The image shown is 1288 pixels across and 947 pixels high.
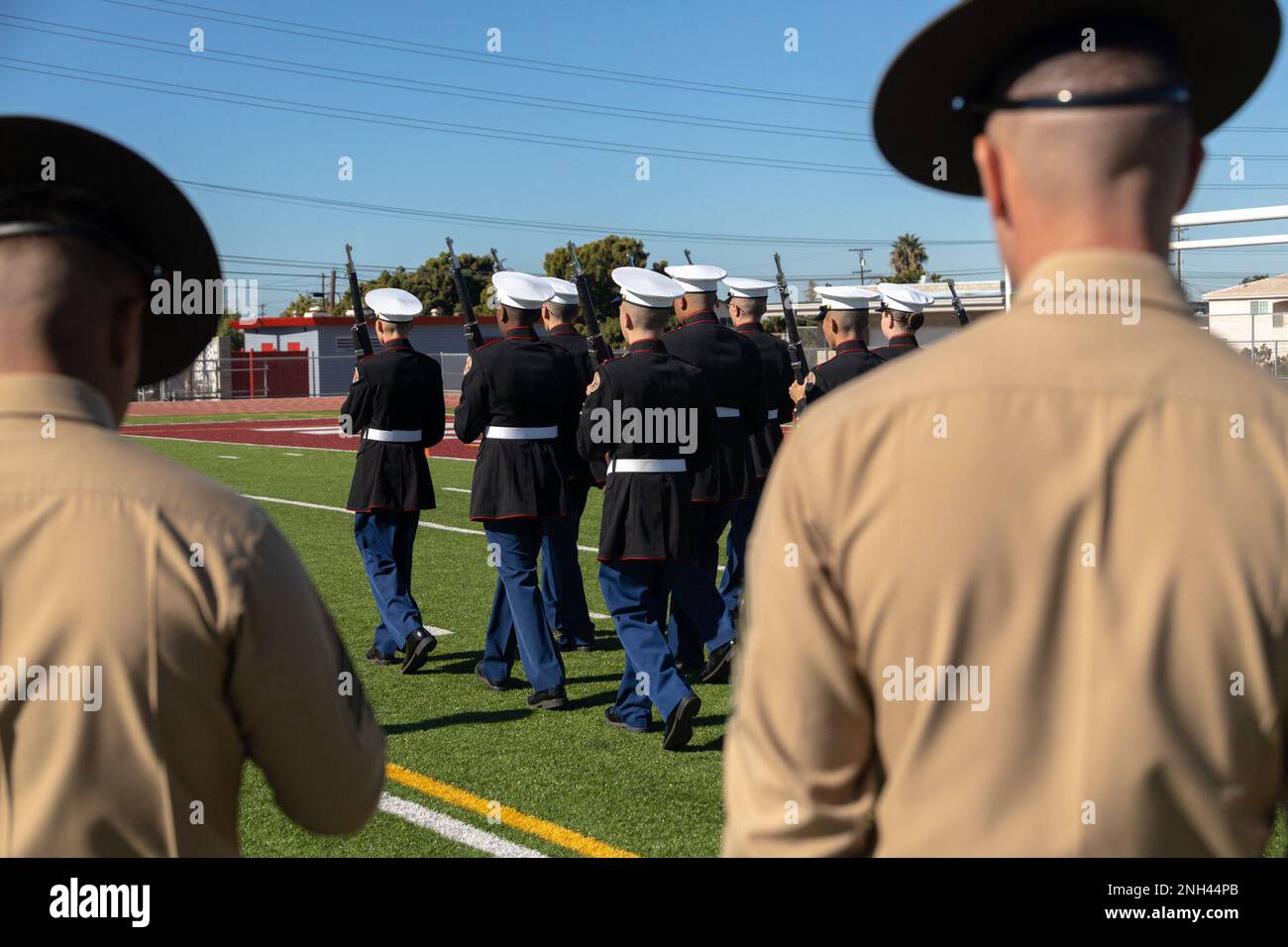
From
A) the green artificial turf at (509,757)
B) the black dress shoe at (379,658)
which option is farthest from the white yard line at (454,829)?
the black dress shoe at (379,658)

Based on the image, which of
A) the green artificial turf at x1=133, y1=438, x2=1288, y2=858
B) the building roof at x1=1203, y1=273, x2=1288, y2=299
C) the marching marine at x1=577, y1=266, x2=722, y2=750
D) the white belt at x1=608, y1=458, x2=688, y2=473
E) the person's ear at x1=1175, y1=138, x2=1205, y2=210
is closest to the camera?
the person's ear at x1=1175, y1=138, x2=1205, y2=210

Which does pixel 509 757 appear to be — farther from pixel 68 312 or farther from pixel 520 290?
pixel 68 312

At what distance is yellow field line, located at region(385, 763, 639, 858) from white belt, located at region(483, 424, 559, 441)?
6.99 ft

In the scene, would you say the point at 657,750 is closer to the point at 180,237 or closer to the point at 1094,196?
the point at 180,237

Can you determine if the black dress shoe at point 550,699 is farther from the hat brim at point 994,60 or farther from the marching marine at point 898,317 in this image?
the hat brim at point 994,60

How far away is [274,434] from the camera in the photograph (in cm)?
3088

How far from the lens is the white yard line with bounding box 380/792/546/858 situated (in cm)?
470

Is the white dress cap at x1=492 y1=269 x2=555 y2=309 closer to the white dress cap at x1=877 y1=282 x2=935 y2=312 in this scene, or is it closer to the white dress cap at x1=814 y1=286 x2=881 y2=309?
the white dress cap at x1=814 y1=286 x2=881 y2=309

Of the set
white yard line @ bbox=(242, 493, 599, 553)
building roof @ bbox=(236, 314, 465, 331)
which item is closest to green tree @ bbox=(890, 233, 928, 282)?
building roof @ bbox=(236, 314, 465, 331)

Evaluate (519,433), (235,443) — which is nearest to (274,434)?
(235,443)

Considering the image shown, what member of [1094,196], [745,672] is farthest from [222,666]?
[1094,196]

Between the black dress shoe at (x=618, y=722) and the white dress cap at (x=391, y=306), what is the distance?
275cm

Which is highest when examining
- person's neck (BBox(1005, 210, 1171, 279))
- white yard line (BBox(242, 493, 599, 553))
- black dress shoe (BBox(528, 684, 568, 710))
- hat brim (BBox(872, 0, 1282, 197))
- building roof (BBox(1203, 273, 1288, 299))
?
building roof (BBox(1203, 273, 1288, 299))

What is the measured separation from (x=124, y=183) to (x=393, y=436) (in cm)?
623
